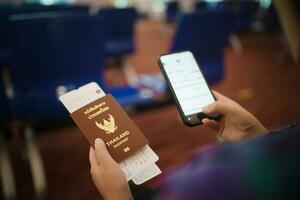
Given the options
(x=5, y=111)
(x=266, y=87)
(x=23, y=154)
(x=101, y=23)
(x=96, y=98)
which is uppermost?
(x=101, y=23)

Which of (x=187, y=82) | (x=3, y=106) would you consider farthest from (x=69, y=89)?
(x=187, y=82)

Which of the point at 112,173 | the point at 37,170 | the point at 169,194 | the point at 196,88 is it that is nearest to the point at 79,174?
the point at 37,170

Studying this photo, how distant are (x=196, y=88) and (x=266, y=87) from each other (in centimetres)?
246

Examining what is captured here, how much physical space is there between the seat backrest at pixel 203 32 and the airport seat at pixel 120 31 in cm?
117

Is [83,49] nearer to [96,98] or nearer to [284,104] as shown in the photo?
[96,98]

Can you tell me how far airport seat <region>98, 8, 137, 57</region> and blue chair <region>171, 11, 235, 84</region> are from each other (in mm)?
1160

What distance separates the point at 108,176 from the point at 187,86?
1.27 feet

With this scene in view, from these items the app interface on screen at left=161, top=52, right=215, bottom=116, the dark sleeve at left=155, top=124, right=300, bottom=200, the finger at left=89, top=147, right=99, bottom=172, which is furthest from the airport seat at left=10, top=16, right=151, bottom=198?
the dark sleeve at left=155, top=124, right=300, bottom=200

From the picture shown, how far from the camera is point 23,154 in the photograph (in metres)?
1.84

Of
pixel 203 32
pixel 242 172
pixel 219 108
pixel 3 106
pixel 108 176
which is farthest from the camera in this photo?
pixel 203 32

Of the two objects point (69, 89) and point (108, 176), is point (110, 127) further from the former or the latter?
point (69, 89)

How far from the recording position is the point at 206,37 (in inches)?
67.6

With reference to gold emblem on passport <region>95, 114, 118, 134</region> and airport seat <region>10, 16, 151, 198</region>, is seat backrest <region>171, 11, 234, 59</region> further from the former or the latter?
gold emblem on passport <region>95, 114, 118, 134</region>

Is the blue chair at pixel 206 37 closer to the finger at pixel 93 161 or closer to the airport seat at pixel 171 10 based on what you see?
the finger at pixel 93 161
